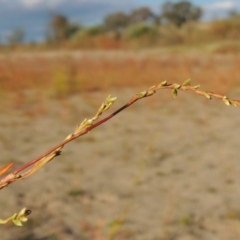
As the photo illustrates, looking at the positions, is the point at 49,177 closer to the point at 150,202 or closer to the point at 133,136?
the point at 150,202

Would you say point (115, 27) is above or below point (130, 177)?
above

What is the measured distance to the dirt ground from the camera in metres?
2.20

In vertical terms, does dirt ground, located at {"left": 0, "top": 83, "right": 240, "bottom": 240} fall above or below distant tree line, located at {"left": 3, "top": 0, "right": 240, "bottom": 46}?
below

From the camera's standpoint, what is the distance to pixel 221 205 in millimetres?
2504

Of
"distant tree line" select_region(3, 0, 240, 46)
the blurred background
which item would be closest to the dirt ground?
the blurred background

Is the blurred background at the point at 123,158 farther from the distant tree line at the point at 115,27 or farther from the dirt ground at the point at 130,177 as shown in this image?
the distant tree line at the point at 115,27

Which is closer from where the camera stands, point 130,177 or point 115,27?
point 130,177

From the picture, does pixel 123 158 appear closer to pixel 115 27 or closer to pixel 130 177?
pixel 130 177

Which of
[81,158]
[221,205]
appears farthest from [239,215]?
[81,158]

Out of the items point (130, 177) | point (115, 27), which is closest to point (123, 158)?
point (130, 177)

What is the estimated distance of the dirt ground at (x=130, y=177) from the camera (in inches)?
86.7

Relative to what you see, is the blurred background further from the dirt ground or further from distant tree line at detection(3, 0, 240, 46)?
distant tree line at detection(3, 0, 240, 46)

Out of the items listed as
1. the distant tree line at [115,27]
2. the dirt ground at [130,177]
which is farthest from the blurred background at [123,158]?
the distant tree line at [115,27]

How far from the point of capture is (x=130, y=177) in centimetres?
299
